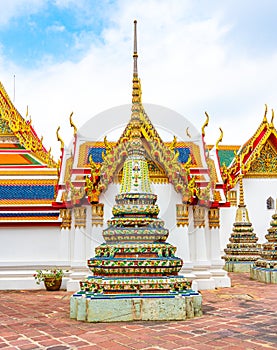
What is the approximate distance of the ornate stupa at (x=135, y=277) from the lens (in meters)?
6.57

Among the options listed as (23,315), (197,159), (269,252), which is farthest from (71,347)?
(269,252)

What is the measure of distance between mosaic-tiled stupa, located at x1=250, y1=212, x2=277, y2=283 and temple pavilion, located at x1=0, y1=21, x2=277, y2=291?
1582 millimetres

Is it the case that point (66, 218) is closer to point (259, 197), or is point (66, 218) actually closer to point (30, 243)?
point (30, 243)

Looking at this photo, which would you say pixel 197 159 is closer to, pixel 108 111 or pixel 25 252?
pixel 108 111

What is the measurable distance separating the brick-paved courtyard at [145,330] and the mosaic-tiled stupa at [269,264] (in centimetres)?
423

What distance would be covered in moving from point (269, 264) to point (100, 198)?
5506 millimetres

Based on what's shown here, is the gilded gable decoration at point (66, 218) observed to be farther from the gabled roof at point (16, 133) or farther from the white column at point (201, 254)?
the gabled roof at point (16, 133)

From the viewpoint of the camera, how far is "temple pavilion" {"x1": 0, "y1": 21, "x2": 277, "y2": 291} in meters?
10.5

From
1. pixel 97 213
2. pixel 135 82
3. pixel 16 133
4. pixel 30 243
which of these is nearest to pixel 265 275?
pixel 97 213

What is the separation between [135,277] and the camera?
267 inches

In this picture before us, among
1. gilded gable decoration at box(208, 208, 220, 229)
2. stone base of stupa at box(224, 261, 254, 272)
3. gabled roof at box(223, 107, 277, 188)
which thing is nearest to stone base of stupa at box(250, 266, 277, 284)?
gilded gable decoration at box(208, 208, 220, 229)

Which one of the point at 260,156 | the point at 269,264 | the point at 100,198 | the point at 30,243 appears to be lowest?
the point at 269,264

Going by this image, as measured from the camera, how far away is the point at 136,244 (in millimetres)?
7000

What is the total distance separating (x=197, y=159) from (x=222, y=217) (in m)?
8.90
